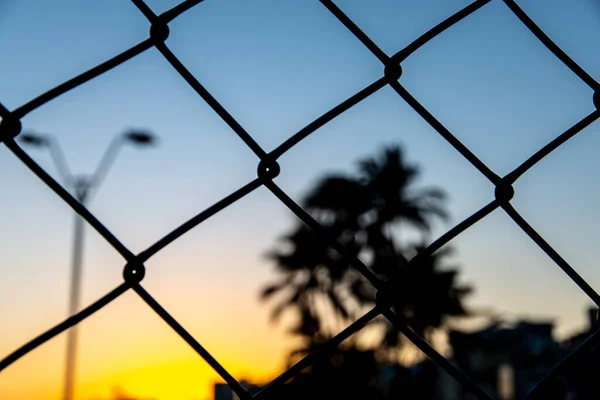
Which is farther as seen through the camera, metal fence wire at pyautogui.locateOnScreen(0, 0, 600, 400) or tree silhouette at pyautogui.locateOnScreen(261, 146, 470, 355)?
tree silhouette at pyautogui.locateOnScreen(261, 146, 470, 355)

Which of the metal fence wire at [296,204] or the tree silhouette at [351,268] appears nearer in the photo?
the metal fence wire at [296,204]

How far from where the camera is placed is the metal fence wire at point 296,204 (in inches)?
Answer: 32.0

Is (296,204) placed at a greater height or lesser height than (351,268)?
lesser

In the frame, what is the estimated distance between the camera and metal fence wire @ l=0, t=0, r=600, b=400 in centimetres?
81

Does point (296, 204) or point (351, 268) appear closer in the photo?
point (296, 204)

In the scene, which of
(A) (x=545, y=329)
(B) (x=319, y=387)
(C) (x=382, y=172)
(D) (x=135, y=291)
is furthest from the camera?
(A) (x=545, y=329)

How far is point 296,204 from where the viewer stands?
0.90 meters

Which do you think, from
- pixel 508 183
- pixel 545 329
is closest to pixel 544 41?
pixel 508 183

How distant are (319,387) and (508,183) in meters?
16.5

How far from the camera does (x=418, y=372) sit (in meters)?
19.6

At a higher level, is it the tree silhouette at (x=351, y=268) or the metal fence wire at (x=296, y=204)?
the tree silhouette at (x=351, y=268)

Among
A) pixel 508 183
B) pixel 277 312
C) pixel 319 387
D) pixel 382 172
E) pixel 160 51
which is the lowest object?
pixel 508 183

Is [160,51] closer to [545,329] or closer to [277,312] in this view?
[277,312]

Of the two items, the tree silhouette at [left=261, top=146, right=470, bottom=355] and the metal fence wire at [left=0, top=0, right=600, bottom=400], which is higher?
the tree silhouette at [left=261, top=146, right=470, bottom=355]
